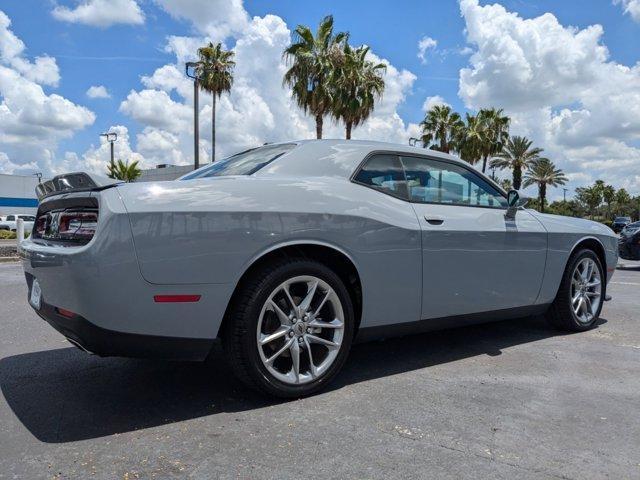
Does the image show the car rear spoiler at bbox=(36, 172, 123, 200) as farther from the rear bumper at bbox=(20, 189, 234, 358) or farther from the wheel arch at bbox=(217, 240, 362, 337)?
the wheel arch at bbox=(217, 240, 362, 337)

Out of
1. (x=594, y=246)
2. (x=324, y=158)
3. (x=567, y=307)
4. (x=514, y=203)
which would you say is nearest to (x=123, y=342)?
(x=324, y=158)

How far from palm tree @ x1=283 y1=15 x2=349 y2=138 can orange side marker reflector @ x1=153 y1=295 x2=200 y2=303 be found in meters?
22.2

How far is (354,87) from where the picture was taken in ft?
82.0

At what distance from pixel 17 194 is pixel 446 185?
58420 millimetres

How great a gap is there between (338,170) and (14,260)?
41.8 ft

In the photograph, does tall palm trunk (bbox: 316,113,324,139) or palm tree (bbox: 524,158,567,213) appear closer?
tall palm trunk (bbox: 316,113,324,139)

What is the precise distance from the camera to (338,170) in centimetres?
337

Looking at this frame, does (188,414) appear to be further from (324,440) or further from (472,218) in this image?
(472,218)

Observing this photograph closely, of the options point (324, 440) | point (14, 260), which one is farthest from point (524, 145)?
point (324, 440)

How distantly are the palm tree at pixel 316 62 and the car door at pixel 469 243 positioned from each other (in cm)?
2064

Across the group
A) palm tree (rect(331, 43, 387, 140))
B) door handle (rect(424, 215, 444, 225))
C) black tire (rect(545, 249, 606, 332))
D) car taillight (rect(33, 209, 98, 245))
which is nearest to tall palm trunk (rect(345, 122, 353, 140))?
palm tree (rect(331, 43, 387, 140))

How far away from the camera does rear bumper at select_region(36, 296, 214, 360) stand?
Result: 2600 mm

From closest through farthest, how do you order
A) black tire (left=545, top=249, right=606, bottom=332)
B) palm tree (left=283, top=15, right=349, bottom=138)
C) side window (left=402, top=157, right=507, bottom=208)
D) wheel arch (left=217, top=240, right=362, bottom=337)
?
wheel arch (left=217, top=240, right=362, bottom=337), side window (left=402, top=157, right=507, bottom=208), black tire (left=545, top=249, right=606, bottom=332), palm tree (left=283, top=15, right=349, bottom=138)

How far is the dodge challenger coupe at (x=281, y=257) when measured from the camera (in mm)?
2604
